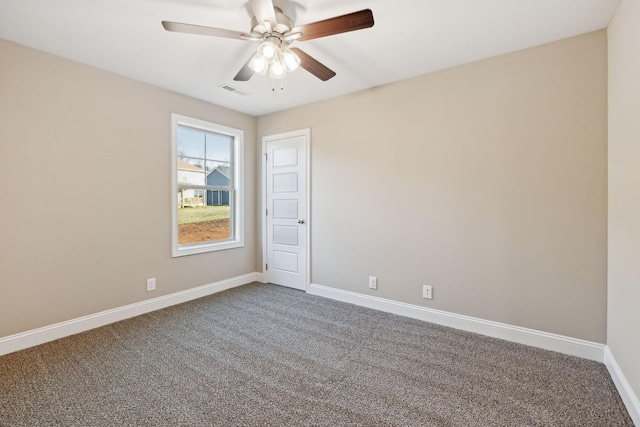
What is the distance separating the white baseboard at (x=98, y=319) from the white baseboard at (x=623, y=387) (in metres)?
3.91

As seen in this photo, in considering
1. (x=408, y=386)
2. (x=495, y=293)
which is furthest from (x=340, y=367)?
(x=495, y=293)

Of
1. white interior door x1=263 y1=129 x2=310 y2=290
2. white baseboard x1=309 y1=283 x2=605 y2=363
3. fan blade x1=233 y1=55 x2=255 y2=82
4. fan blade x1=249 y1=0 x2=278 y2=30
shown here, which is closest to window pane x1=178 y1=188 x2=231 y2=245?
white interior door x1=263 y1=129 x2=310 y2=290

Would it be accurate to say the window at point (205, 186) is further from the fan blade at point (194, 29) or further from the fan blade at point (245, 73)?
the fan blade at point (194, 29)

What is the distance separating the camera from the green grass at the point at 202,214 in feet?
12.4

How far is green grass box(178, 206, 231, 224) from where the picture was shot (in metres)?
3.78

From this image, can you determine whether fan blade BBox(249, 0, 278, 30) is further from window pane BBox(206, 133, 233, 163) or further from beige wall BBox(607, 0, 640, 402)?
window pane BBox(206, 133, 233, 163)

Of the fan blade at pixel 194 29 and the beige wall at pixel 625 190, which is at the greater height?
the fan blade at pixel 194 29

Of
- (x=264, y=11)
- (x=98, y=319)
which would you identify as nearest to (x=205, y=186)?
(x=98, y=319)

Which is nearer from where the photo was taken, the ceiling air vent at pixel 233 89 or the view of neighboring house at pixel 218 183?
the ceiling air vent at pixel 233 89

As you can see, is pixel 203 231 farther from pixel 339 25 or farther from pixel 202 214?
pixel 339 25

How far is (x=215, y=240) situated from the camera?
4164 millimetres

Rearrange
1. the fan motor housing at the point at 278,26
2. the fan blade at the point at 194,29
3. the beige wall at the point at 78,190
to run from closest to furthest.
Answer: the fan blade at the point at 194,29 < the fan motor housing at the point at 278,26 < the beige wall at the point at 78,190

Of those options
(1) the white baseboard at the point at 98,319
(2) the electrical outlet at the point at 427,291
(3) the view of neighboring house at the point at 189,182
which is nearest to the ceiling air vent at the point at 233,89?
(3) the view of neighboring house at the point at 189,182

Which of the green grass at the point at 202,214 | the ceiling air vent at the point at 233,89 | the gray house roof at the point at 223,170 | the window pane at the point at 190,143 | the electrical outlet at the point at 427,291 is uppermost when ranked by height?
the ceiling air vent at the point at 233,89
